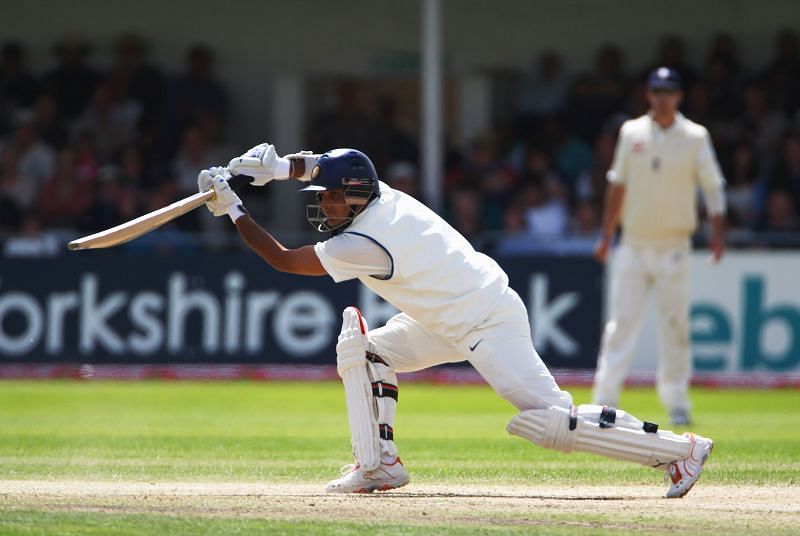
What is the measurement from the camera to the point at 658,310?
10.4 metres

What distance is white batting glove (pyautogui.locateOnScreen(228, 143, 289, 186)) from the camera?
22.3 ft

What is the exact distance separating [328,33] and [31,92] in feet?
12.4

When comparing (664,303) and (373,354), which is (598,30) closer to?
(664,303)

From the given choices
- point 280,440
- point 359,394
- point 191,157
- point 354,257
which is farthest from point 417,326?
point 191,157

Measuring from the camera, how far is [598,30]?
18.4m

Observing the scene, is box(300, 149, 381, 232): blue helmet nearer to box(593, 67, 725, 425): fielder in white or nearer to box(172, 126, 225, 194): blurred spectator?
box(593, 67, 725, 425): fielder in white

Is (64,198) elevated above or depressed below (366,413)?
above

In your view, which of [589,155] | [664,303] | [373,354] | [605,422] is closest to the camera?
[605,422]

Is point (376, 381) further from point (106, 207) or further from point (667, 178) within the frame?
point (106, 207)

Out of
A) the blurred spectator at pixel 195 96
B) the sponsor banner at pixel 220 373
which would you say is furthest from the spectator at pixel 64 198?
the sponsor banner at pixel 220 373

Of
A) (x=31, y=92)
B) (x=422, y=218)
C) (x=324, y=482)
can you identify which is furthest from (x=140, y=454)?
(x=31, y=92)

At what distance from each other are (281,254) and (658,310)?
15.1ft

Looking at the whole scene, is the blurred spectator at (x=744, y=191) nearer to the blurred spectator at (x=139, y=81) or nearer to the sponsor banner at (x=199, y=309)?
the sponsor banner at (x=199, y=309)

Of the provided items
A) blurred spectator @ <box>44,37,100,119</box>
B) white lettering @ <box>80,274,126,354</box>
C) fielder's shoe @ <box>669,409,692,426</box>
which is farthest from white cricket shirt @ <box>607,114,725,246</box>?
blurred spectator @ <box>44,37,100,119</box>
